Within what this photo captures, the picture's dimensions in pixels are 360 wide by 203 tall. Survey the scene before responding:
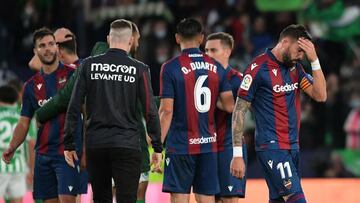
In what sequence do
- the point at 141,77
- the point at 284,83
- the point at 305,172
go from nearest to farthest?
the point at 141,77 < the point at 284,83 < the point at 305,172

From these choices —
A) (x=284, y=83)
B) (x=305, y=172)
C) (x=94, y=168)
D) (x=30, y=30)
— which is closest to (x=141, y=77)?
(x=94, y=168)

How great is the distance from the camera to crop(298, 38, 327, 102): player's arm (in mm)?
9625

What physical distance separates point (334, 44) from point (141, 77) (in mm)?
11803

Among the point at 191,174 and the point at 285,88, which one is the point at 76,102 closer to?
the point at 191,174

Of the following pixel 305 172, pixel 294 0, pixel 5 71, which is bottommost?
pixel 305 172

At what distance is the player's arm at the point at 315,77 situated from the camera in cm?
962

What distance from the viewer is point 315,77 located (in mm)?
9812

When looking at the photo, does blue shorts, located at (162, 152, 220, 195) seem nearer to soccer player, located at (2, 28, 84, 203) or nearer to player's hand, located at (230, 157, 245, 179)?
player's hand, located at (230, 157, 245, 179)

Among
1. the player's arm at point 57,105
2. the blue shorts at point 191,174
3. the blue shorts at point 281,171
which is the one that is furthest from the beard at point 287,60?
the player's arm at point 57,105

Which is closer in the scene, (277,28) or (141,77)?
(141,77)

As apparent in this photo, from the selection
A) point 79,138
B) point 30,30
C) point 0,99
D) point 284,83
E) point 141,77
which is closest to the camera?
point 141,77

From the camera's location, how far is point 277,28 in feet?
66.7

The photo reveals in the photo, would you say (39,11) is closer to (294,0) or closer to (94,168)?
(294,0)

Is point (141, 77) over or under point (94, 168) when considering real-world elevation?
over
